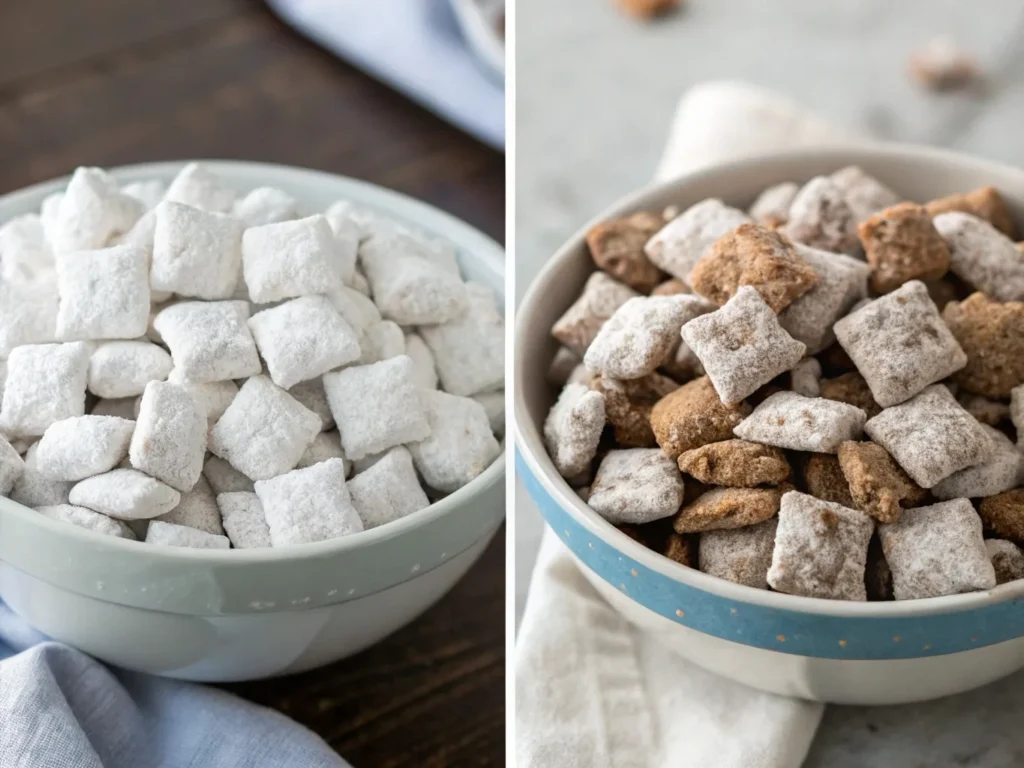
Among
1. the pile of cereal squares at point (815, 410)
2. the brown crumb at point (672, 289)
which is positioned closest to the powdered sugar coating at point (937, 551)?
the pile of cereal squares at point (815, 410)

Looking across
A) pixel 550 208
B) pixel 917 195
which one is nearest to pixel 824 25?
pixel 550 208

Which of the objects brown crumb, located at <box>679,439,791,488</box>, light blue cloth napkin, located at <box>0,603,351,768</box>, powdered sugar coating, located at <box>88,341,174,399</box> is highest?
brown crumb, located at <box>679,439,791,488</box>

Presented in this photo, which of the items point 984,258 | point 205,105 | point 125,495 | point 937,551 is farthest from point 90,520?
point 205,105

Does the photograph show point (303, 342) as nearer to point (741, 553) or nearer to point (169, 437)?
point (169, 437)

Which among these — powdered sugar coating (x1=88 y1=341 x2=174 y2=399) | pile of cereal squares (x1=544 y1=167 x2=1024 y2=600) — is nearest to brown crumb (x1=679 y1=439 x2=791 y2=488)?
pile of cereal squares (x1=544 y1=167 x2=1024 y2=600)

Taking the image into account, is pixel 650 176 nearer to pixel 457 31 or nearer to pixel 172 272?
pixel 457 31

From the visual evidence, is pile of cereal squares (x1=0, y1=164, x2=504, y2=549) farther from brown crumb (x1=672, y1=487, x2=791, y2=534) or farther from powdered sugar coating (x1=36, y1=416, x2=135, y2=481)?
brown crumb (x1=672, y1=487, x2=791, y2=534)
